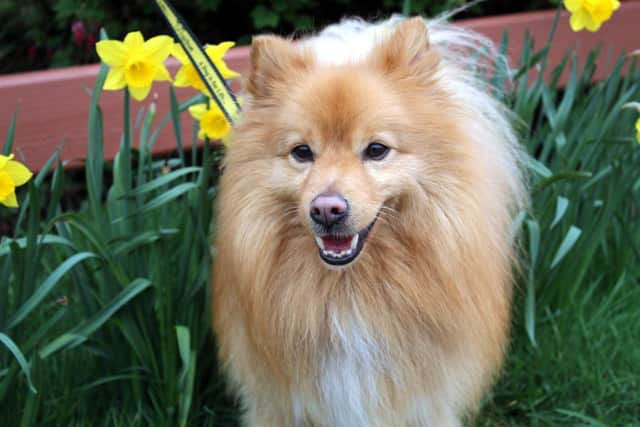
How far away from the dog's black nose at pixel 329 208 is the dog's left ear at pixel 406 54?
21.2 inches

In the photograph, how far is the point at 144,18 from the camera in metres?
4.85

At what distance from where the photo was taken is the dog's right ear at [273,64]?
2.62 metres

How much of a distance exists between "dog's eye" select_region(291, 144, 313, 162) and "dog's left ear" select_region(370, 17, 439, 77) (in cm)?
37

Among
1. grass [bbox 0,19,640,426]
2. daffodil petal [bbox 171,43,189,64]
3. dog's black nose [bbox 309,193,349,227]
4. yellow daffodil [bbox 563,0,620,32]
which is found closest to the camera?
dog's black nose [bbox 309,193,349,227]

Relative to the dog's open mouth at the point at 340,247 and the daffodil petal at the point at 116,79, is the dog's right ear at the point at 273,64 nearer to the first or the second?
the daffodil petal at the point at 116,79

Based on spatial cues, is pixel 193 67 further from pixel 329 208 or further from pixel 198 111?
pixel 329 208

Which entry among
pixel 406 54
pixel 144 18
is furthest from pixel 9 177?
pixel 144 18

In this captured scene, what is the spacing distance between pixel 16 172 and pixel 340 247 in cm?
106

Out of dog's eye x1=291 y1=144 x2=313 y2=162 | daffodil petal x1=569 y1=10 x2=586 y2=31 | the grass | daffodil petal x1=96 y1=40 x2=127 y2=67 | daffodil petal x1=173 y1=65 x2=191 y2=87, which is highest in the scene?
daffodil petal x1=96 y1=40 x2=127 y2=67

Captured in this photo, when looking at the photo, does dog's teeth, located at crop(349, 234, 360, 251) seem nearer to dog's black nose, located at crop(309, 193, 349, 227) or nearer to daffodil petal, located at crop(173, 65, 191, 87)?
dog's black nose, located at crop(309, 193, 349, 227)

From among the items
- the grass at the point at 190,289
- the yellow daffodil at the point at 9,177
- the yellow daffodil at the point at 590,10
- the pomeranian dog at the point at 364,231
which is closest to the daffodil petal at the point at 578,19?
the yellow daffodil at the point at 590,10

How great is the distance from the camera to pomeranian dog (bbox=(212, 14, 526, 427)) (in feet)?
8.04

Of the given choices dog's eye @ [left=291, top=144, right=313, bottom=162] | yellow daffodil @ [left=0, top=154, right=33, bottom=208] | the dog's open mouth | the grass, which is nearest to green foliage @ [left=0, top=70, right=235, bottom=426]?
the grass

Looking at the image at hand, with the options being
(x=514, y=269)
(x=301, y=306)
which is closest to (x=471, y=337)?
(x=301, y=306)
